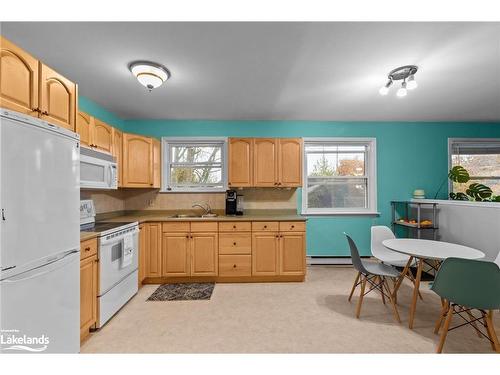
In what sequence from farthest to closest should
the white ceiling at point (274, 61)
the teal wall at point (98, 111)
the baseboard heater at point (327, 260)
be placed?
the baseboard heater at point (327, 260) < the teal wall at point (98, 111) < the white ceiling at point (274, 61)

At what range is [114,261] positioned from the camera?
226cm

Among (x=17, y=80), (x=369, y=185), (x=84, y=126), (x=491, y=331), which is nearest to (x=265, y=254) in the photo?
(x=491, y=331)

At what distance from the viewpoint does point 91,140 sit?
2494 millimetres

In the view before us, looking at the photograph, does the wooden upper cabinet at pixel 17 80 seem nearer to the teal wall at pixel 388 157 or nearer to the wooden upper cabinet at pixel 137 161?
the wooden upper cabinet at pixel 137 161

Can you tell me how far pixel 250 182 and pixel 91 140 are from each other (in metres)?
2.06

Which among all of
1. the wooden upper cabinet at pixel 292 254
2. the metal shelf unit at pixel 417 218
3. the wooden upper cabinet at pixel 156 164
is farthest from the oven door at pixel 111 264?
the metal shelf unit at pixel 417 218

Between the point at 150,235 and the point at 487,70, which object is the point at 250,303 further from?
the point at 487,70

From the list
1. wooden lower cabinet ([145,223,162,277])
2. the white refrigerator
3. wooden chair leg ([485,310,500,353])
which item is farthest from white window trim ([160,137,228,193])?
wooden chair leg ([485,310,500,353])

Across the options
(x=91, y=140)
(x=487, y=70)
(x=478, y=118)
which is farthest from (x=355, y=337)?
(x=478, y=118)

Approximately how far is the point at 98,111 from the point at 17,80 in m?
1.93

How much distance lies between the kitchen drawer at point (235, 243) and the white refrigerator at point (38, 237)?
172 cm

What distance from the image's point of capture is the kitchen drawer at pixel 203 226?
3107mm

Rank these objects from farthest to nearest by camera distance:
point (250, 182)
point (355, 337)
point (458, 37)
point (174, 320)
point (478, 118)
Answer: point (478, 118) < point (250, 182) < point (174, 320) < point (355, 337) < point (458, 37)

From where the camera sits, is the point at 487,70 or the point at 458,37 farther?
the point at 487,70
